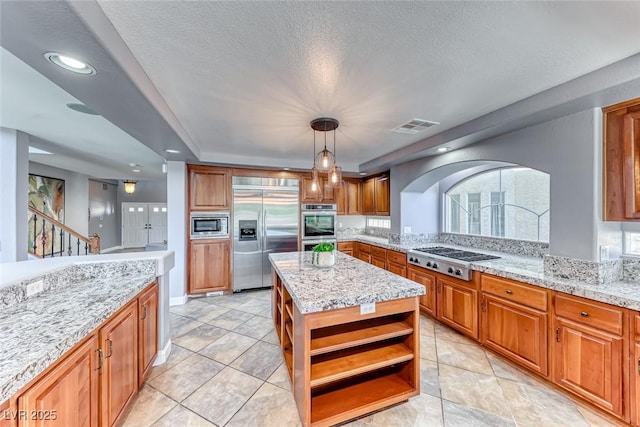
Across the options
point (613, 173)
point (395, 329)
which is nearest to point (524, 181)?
point (613, 173)

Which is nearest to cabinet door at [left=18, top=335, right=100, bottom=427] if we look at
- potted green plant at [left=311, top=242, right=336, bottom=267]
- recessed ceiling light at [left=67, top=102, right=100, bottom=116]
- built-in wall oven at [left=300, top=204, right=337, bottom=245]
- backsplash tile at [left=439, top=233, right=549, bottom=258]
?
potted green plant at [left=311, top=242, right=336, bottom=267]

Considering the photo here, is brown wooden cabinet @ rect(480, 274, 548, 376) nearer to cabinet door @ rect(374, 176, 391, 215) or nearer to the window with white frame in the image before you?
the window with white frame

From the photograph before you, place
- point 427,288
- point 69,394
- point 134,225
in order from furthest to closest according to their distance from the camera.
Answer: point 134,225 → point 427,288 → point 69,394

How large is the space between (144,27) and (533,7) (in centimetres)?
189

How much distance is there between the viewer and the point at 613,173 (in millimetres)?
1878

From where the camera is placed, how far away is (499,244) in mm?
3307

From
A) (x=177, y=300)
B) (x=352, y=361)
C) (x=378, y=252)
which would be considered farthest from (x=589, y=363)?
(x=177, y=300)

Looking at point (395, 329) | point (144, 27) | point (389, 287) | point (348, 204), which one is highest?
point (144, 27)

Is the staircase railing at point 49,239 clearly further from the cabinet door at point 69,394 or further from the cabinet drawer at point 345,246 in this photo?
the cabinet drawer at point 345,246

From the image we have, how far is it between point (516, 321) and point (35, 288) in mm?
3634

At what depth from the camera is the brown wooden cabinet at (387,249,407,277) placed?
3705 millimetres

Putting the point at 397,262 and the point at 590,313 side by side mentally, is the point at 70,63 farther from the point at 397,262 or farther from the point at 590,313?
the point at 397,262

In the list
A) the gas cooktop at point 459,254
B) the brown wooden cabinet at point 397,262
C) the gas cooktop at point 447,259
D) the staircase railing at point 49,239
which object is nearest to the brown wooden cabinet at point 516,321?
the gas cooktop at point 447,259

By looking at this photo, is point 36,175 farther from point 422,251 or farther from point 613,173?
point 613,173
